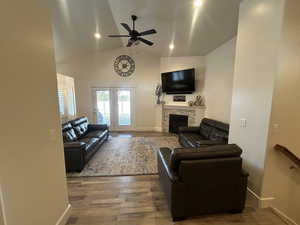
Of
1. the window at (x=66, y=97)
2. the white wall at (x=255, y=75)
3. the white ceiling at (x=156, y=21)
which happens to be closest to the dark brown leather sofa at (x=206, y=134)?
the white wall at (x=255, y=75)

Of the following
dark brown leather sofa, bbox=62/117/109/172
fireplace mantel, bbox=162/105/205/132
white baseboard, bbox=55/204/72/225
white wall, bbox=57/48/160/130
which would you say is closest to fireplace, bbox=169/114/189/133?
fireplace mantel, bbox=162/105/205/132

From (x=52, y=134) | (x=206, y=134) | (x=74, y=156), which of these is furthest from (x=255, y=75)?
(x=74, y=156)

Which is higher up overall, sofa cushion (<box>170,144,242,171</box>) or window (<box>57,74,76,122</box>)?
window (<box>57,74,76,122</box>)

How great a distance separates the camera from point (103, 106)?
7203 millimetres

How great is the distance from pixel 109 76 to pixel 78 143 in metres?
4.27

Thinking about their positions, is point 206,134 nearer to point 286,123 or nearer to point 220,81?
point 220,81

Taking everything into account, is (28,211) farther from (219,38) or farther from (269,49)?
(219,38)

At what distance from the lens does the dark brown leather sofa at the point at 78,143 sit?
3.38 meters

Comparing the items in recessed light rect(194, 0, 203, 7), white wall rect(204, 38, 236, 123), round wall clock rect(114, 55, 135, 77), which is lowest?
white wall rect(204, 38, 236, 123)

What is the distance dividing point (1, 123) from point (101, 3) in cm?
355

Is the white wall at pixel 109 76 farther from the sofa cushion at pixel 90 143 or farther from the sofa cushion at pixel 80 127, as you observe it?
the sofa cushion at pixel 90 143

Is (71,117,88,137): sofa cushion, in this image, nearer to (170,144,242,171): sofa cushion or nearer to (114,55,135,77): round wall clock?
(114,55,135,77): round wall clock

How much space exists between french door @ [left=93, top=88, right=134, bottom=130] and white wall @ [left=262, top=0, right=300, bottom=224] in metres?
5.69

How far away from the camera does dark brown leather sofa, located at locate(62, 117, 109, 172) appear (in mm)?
3385
